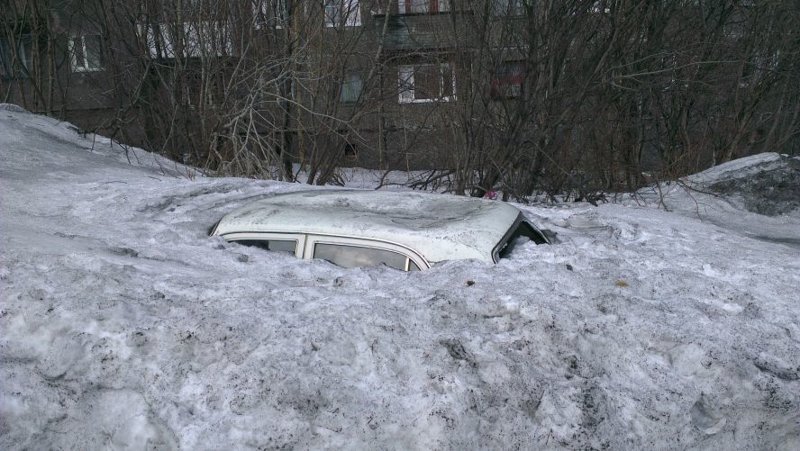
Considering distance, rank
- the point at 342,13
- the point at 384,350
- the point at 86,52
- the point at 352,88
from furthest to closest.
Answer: the point at 86,52 < the point at 352,88 < the point at 342,13 < the point at 384,350

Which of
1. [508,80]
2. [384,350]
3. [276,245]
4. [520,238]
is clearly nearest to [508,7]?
[508,80]

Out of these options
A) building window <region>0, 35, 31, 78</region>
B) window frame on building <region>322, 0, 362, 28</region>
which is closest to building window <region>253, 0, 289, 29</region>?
window frame on building <region>322, 0, 362, 28</region>

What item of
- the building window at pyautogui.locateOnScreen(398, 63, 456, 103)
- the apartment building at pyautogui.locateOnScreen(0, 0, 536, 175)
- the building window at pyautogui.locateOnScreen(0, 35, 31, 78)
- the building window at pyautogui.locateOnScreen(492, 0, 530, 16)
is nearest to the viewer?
the building window at pyautogui.locateOnScreen(492, 0, 530, 16)

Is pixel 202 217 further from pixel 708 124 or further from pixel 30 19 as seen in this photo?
pixel 708 124

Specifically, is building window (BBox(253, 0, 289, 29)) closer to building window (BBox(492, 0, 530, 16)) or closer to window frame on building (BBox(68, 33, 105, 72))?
building window (BBox(492, 0, 530, 16))

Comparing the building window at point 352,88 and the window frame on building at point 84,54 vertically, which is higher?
the window frame on building at point 84,54

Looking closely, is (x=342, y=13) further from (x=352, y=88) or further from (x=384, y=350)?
(x=384, y=350)

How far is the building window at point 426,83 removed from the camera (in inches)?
434

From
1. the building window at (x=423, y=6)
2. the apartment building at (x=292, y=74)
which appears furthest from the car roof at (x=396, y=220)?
the building window at (x=423, y=6)

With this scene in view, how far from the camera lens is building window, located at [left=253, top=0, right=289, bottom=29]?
1106 centimetres

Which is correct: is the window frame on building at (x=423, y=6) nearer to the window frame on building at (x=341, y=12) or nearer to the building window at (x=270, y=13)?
the window frame on building at (x=341, y=12)

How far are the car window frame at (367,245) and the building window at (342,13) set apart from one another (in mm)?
7564

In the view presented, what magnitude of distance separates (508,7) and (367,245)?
22.0 feet

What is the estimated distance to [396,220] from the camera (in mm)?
4719
